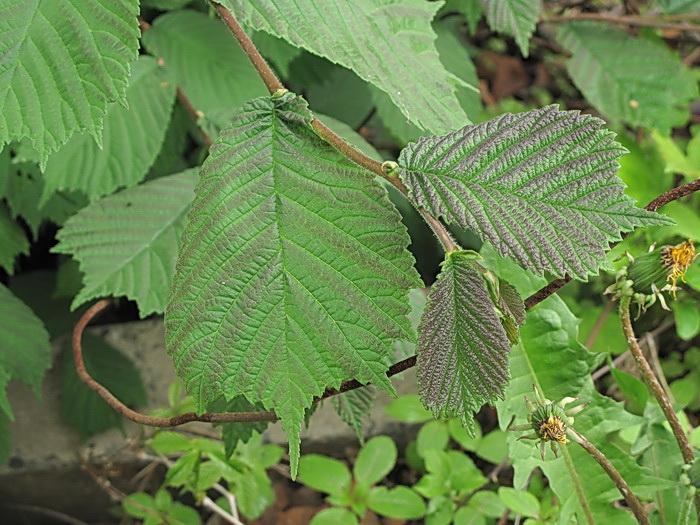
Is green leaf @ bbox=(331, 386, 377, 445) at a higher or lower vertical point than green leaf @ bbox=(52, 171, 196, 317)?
lower

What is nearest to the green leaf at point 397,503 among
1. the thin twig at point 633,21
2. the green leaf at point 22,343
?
the green leaf at point 22,343

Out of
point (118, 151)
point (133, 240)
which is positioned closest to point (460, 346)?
point (133, 240)

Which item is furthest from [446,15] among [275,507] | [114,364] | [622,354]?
[275,507]

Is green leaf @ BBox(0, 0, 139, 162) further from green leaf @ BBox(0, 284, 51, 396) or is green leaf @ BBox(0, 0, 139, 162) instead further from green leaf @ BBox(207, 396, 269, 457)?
green leaf @ BBox(0, 284, 51, 396)

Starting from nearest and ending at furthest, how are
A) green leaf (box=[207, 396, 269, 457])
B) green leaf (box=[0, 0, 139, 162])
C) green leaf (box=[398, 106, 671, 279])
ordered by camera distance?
1. green leaf (box=[398, 106, 671, 279])
2. green leaf (box=[0, 0, 139, 162])
3. green leaf (box=[207, 396, 269, 457])

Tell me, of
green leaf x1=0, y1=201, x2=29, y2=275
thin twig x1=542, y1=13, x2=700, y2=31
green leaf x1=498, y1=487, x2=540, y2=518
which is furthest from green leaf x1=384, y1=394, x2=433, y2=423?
thin twig x1=542, y1=13, x2=700, y2=31

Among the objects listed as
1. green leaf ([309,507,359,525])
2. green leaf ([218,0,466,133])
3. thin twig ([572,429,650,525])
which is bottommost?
green leaf ([309,507,359,525])

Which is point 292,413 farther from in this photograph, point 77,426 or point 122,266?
point 77,426

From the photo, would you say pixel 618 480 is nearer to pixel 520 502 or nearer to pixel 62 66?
pixel 520 502

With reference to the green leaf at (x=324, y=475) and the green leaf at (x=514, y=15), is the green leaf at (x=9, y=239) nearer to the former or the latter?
the green leaf at (x=324, y=475)
